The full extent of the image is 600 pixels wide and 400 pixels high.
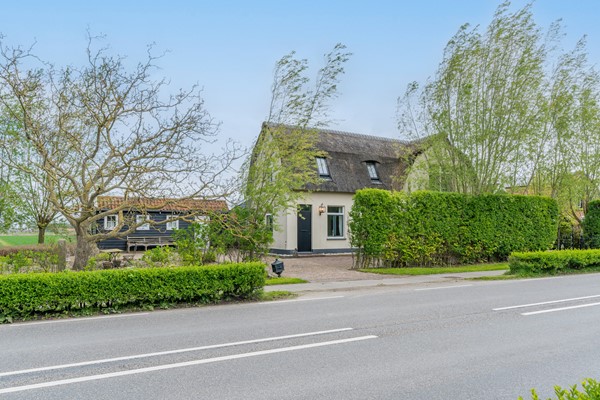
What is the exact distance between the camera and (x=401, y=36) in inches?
417

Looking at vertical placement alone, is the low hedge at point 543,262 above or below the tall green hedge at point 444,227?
below

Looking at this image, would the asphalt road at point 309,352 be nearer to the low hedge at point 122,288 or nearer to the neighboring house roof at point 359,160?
the low hedge at point 122,288

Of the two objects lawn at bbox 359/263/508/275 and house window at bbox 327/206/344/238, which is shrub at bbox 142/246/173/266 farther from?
house window at bbox 327/206/344/238

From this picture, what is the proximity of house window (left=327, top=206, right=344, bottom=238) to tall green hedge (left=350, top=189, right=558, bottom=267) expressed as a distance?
6.75 meters

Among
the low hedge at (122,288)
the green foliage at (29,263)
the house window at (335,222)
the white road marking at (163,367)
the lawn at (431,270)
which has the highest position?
the house window at (335,222)

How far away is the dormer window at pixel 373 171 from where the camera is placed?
27359 mm

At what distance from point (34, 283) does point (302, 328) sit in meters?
5.49

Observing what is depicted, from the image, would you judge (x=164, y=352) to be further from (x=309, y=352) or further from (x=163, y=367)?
(x=309, y=352)

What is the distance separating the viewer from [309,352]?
6082 mm

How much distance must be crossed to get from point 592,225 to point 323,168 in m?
17.0

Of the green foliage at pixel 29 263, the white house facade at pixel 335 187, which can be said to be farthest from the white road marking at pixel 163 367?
the white house facade at pixel 335 187

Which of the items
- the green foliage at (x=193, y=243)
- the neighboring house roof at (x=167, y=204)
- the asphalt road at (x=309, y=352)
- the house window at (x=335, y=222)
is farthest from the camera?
the house window at (x=335, y=222)

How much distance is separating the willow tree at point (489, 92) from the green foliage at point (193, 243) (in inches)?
507

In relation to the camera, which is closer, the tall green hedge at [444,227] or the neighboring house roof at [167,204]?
the neighboring house roof at [167,204]
